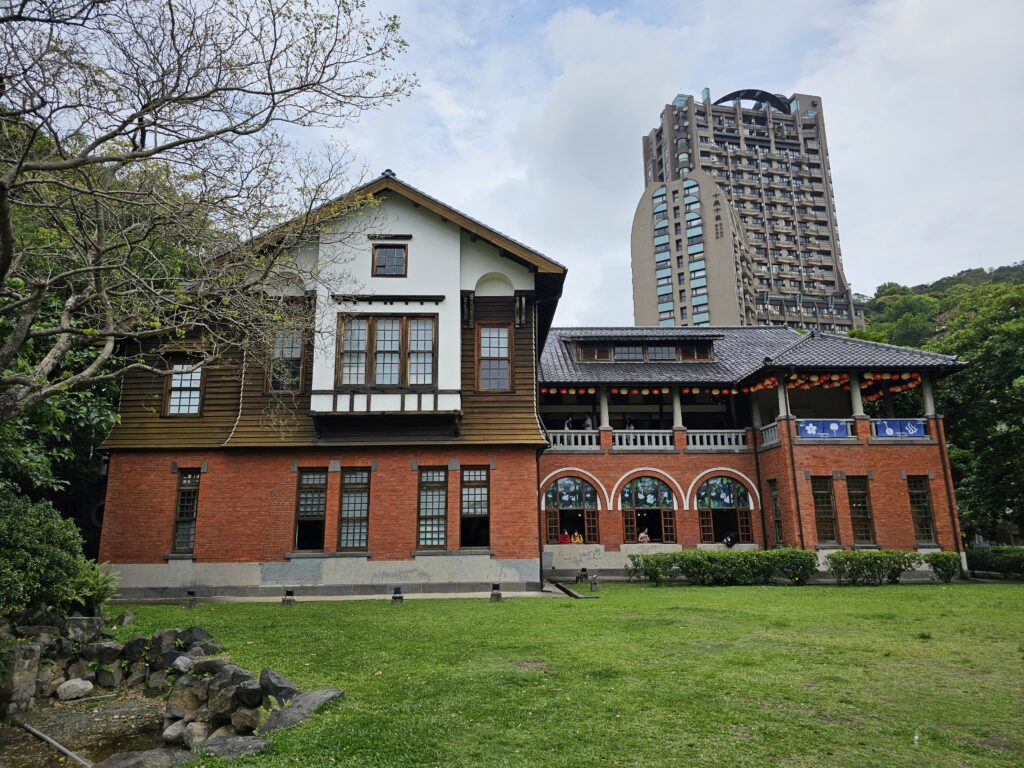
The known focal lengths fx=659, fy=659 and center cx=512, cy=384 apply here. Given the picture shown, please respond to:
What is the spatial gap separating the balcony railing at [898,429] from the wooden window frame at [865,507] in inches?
65.4

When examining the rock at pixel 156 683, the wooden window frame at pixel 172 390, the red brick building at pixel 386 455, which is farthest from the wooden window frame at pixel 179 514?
the rock at pixel 156 683

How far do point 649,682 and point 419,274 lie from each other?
45.2 feet

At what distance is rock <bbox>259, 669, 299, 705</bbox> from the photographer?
688cm

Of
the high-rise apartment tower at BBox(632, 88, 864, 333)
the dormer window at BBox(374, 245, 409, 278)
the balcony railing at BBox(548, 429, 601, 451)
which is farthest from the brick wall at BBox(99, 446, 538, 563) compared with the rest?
the high-rise apartment tower at BBox(632, 88, 864, 333)

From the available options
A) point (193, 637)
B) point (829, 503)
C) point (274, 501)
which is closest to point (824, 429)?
point (829, 503)

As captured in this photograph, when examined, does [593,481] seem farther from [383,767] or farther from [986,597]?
[383,767]

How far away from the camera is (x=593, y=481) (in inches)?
945

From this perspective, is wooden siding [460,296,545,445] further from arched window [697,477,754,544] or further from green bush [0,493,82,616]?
green bush [0,493,82,616]

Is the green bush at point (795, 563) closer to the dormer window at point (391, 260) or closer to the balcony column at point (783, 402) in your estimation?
the balcony column at point (783, 402)

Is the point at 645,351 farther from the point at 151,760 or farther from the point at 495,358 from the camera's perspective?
the point at 151,760

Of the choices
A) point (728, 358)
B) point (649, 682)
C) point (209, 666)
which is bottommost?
point (649, 682)

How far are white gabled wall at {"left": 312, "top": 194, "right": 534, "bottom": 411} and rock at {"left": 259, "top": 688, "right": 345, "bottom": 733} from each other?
37.9 ft

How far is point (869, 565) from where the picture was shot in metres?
18.9

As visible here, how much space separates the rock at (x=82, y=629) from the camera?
9.99 m
